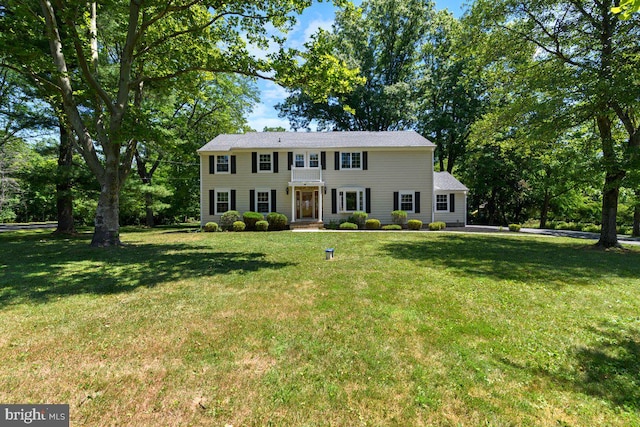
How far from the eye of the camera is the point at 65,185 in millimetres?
14789

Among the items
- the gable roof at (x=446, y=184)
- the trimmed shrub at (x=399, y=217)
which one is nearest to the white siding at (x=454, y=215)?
the gable roof at (x=446, y=184)

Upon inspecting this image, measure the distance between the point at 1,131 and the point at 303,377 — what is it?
21.7 metres

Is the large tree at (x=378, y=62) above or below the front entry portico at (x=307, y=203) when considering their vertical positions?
above

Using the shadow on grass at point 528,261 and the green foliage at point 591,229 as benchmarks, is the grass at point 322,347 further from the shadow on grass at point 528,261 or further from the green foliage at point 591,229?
the green foliage at point 591,229

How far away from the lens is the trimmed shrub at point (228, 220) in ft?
60.1

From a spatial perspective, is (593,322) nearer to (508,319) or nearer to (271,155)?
(508,319)

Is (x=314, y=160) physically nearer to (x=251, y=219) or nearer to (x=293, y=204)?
(x=293, y=204)

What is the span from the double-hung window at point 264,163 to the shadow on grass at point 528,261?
11.6 meters

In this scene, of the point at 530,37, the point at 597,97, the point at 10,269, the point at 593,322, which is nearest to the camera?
the point at 593,322

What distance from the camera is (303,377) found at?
280 cm

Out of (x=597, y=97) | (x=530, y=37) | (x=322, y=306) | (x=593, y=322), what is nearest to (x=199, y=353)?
(x=322, y=306)

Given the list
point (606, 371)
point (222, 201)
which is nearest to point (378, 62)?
point (222, 201)

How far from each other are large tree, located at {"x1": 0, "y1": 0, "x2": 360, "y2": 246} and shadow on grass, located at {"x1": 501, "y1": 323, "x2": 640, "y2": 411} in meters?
8.06

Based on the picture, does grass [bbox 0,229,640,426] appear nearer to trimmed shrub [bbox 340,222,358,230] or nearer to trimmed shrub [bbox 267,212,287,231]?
trimmed shrub [bbox 340,222,358,230]
